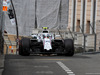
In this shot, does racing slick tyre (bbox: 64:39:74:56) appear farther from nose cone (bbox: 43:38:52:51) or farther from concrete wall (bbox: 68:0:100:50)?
concrete wall (bbox: 68:0:100:50)

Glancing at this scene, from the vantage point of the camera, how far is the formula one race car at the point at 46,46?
20.0 metres

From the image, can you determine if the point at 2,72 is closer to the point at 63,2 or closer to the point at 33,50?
the point at 33,50

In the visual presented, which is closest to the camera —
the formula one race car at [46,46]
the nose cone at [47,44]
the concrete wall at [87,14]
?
Result: the formula one race car at [46,46]

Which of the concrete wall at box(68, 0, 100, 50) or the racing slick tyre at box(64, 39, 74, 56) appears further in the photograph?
the concrete wall at box(68, 0, 100, 50)

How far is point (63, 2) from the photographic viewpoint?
4497 centimetres

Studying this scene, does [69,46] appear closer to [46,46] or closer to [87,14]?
[46,46]

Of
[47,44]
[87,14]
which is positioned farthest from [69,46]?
[87,14]

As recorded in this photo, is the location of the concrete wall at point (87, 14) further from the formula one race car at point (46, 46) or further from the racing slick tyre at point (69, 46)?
the racing slick tyre at point (69, 46)

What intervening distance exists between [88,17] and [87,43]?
11612 millimetres

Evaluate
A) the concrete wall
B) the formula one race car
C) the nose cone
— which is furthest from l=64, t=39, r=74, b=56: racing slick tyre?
the concrete wall

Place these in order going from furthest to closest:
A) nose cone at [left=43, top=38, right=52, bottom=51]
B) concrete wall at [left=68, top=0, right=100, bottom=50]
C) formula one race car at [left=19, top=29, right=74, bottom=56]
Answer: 1. concrete wall at [left=68, top=0, right=100, bottom=50]
2. nose cone at [left=43, top=38, right=52, bottom=51]
3. formula one race car at [left=19, top=29, right=74, bottom=56]

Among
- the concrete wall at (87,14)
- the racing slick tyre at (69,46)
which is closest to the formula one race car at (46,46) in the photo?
the racing slick tyre at (69,46)

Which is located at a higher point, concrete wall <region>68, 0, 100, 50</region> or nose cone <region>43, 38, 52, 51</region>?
concrete wall <region>68, 0, 100, 50</region>

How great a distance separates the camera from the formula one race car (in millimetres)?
20016
